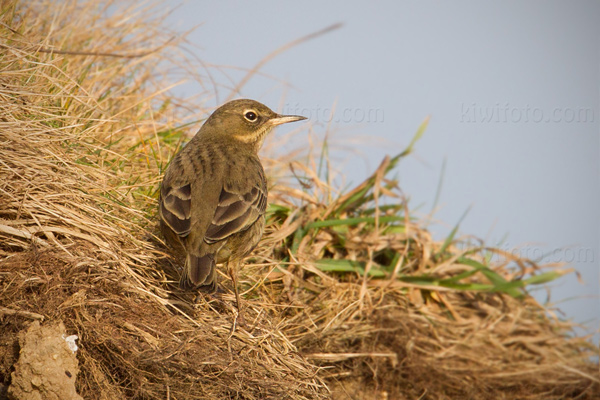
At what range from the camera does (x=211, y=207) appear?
475cm

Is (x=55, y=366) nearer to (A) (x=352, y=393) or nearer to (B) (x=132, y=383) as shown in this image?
(B) (x=132, y=383)

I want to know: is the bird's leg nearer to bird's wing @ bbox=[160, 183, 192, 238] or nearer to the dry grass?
the dry grass

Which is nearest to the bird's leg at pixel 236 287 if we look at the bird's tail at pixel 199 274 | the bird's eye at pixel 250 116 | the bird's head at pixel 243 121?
the bird's tail at pixel 199 274

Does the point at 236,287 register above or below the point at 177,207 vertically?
below

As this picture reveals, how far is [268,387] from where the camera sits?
14.3 feet

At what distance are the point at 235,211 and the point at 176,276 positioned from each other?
70 centimetres

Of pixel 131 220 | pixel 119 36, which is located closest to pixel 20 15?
pixel 119 36

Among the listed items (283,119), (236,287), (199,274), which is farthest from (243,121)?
(199,274)

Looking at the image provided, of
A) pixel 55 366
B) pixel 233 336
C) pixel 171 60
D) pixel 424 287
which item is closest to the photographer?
pixel 55 366

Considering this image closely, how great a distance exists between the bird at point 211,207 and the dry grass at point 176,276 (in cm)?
35

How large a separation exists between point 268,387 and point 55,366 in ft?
4.53

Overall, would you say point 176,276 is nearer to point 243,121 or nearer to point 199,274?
point 199,274

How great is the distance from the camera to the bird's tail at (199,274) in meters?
4.35

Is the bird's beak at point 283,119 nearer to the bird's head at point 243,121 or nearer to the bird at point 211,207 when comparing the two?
the bird's head at point 243,121
